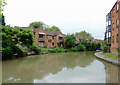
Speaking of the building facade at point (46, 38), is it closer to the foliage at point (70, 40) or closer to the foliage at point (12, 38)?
the foliage at point (70, 40)

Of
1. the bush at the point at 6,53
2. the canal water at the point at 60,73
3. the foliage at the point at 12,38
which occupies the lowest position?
the canal water at the point at 60,73

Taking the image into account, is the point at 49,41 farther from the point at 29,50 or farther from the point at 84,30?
the point at 84,30

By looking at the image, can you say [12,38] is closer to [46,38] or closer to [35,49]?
[35,49]

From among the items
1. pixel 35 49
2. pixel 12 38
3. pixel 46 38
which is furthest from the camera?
pixel 46 38

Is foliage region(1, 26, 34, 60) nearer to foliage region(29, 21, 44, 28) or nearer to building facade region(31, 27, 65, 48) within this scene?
building facade region(31, 27, 65, 48)

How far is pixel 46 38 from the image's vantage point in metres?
34.7

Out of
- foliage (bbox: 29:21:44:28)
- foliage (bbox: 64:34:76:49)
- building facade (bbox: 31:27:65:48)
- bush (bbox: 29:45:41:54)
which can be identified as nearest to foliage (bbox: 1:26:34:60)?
bush (bbox: 29:45:41:54)

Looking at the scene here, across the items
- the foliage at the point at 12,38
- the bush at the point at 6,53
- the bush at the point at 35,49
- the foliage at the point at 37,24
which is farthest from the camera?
the foliage at the point at 37,24

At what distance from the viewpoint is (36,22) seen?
56062 mm

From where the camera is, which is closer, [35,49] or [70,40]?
[35,49]

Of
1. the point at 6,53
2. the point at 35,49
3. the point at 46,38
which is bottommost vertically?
the point at 6,53

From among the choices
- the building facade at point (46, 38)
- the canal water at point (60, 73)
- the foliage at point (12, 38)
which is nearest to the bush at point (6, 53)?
the foliage at point (12, 38)

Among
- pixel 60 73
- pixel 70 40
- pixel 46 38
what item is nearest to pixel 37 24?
pixel 46 38

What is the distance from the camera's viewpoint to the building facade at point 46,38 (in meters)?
32.1
